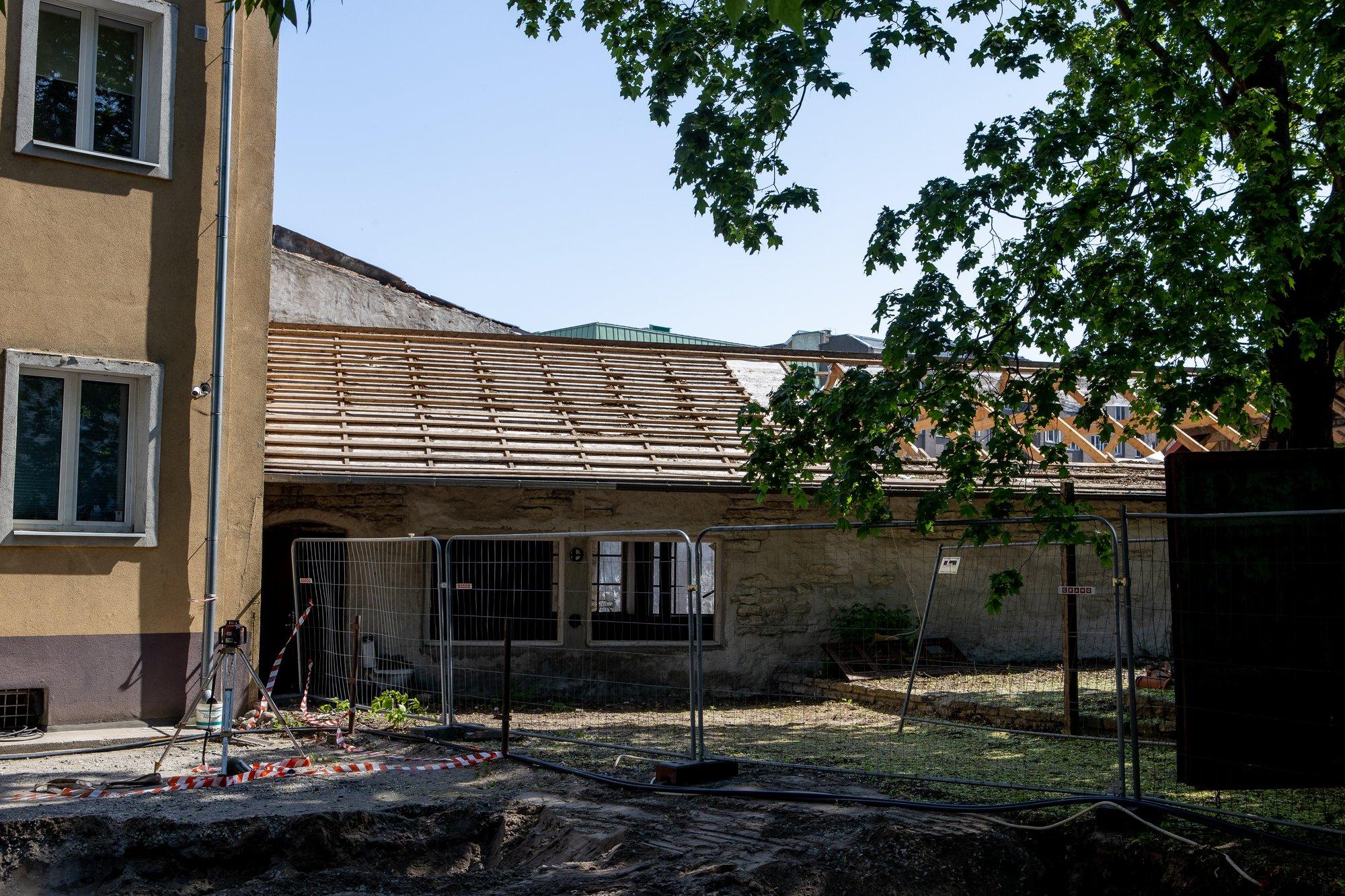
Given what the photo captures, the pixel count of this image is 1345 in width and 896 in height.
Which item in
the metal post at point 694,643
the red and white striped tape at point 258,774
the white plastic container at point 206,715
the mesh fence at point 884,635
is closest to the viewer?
the red and white striped tape at point 258,774

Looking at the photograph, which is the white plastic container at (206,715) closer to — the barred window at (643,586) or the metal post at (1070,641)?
the barred window at (643,586)

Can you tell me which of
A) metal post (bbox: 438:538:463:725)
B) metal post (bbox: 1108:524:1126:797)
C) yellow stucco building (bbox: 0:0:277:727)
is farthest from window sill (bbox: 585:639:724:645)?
metal post (bbox: 1108:524:1126:797)

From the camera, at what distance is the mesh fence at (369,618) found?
12406 mm

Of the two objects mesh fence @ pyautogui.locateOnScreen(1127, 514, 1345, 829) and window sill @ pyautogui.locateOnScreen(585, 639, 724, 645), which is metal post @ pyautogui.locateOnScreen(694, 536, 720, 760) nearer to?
mesh fence @ pyautogui.locateOnScreen(1127, 514, 1345, 829)

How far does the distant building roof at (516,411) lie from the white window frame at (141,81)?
3.37 meters

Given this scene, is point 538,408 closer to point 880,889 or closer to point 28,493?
point 28,493

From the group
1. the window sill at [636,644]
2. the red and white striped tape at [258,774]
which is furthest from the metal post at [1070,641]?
the red and white striped tape at [258,774]

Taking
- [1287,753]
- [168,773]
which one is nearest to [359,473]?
[168,773]

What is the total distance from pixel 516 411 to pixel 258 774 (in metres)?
7.41

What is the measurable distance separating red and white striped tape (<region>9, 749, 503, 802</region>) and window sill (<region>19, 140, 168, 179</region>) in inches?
223

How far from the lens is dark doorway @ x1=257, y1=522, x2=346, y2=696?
13.7 metres

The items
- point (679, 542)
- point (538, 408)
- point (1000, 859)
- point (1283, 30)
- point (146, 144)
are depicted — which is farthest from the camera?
point (538, 408)

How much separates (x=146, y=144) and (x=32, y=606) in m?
→ 4.44

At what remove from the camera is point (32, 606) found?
396 inches
